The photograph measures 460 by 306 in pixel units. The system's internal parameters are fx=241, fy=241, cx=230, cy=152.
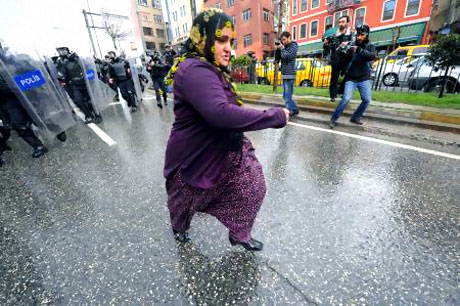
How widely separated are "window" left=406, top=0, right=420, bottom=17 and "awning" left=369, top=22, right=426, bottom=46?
3.24 ft

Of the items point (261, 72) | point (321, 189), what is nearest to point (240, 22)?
point (261, 72)

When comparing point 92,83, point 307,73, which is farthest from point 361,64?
point 307,73

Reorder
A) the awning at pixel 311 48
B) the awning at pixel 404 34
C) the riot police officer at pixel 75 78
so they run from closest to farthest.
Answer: the riot police officer at pixel 75 78, the awning at pixel 404 34, the awning at pixel 311 48

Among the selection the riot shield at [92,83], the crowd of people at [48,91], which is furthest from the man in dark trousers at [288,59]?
the riot shield at [92,83]

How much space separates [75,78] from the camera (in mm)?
6531

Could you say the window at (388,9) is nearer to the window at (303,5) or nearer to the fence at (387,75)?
the window at (303,5)

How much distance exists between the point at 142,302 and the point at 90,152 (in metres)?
3.69

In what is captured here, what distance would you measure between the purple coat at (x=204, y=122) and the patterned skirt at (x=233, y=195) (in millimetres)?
95

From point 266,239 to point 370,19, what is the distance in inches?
1186

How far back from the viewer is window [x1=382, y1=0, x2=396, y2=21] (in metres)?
22.6

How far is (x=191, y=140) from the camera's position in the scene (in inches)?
57.9

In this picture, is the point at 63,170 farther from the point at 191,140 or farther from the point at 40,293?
the point at 191,140

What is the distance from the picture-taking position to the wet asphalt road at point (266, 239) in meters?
1.61

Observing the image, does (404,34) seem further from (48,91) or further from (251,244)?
(251,244)
